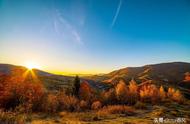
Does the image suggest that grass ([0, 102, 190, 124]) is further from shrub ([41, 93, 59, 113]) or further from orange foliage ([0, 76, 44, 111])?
orange foliage ([0, 76, 44, 111])

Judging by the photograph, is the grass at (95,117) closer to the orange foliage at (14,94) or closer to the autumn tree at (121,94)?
the orange foliage at (14,94)

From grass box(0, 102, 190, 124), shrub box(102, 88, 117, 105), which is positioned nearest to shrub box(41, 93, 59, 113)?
grass box(0, 102, 190, 124)

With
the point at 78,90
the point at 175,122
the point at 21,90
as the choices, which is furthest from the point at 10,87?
the point at 175,122

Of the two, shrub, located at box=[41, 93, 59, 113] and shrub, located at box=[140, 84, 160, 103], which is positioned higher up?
shrub, located at box=[41, 93, 59, 113]

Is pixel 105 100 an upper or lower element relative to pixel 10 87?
lower

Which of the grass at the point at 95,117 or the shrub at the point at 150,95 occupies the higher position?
the grass at the point at 95,117

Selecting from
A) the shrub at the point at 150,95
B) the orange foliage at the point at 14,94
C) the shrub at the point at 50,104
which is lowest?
the shrub at the point at 150,95

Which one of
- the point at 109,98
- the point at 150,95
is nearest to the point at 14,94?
the point at 109,98

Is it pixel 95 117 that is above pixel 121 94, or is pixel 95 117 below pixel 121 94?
above

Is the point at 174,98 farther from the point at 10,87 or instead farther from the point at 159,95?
the point at 10,87

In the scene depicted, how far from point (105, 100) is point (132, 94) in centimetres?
1008

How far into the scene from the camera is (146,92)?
50125mm

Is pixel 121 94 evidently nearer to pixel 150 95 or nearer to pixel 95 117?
pixel 150 95

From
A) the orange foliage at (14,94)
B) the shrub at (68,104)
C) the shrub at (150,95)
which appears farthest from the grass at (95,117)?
the shrub at (150,95)
